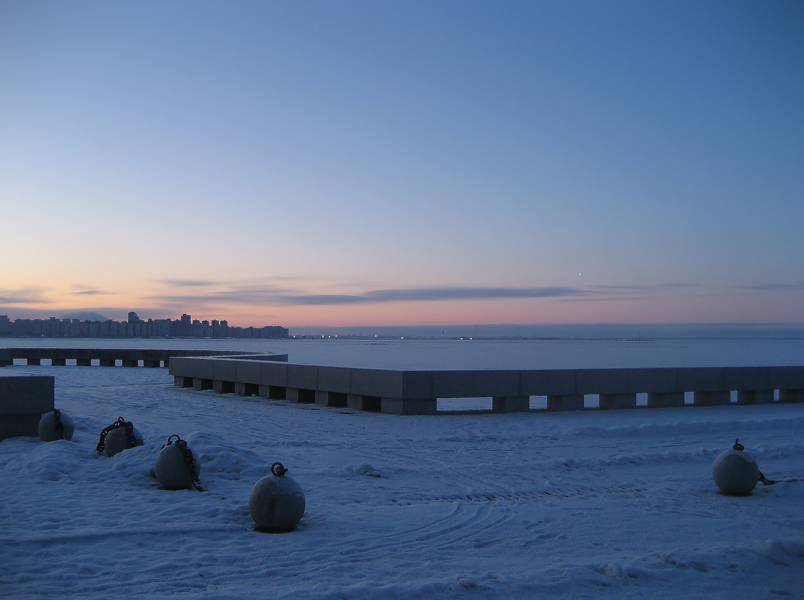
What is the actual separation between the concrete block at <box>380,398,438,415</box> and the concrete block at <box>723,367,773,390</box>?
27.6ft

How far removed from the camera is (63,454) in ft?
28.6

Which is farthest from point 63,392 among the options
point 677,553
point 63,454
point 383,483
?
point 677,553

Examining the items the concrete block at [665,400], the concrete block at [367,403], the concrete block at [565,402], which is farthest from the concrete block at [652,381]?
the concrete block at [367,403]

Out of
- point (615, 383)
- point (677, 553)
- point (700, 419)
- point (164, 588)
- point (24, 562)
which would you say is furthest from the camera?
point (615, 383)

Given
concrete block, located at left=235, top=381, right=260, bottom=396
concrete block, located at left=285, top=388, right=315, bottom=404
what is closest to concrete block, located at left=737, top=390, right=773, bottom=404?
concrete block, located at left=285, top=388, right=315, bottom=404

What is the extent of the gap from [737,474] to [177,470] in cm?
660

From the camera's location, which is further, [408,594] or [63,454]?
[63,454]

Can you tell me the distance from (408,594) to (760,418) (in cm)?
1266

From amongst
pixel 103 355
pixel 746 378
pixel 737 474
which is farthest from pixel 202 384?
pixel 103 355

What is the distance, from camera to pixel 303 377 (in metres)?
16.9

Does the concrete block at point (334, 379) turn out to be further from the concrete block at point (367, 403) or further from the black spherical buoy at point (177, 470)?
the black spherical buoy at point (177, 470)

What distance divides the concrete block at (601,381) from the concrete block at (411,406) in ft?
12.0

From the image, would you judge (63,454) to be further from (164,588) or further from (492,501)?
(492,501)

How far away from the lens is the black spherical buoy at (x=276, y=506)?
19.9ft
